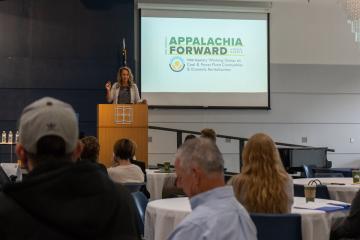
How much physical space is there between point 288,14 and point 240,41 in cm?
138

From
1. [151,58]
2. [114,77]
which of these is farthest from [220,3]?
[114,77]

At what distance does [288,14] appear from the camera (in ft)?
39.2

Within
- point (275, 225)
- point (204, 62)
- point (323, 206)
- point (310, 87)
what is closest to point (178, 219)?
point (275, 225)

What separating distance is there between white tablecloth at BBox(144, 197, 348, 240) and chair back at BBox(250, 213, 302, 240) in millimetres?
227

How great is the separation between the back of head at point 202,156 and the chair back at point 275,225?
101 centimetres

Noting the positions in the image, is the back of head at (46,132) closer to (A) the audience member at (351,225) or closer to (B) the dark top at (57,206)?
(B) the dark top at (57,206)

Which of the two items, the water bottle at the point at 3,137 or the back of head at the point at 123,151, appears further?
the water bottle at the point at 3,137

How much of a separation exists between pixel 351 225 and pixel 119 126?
16.0 ft

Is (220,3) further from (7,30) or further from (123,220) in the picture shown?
(123,220)

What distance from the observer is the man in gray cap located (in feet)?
4.21

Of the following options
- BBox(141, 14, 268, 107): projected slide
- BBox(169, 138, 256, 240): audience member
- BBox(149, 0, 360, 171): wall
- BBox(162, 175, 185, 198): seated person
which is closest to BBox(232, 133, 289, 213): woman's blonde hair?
BBox(169, 138, 256, 240): audience member

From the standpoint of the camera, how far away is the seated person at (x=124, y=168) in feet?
16.9

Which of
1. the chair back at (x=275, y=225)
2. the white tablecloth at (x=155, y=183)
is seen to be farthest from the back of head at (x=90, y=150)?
the white tablecloth at (x=155, y=183)

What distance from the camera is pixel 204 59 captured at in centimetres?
1141
